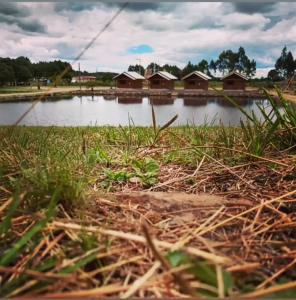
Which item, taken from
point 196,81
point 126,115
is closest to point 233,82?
point 196,81

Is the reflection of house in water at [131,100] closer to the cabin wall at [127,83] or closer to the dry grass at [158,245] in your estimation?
the cabin wall at [127,83]

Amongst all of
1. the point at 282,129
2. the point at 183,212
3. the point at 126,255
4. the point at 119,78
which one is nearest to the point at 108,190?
the point at 183,212

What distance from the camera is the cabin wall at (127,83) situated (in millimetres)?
58844

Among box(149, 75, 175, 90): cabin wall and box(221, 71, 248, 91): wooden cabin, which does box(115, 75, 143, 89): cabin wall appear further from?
box(221, 71, 248, 91): wooden cabin

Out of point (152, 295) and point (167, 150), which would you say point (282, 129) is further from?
point (152, 295)

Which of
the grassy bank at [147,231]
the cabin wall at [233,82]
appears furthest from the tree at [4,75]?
the cabin wall at [233,82]

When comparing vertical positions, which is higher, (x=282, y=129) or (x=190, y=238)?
(x=282, y=129)

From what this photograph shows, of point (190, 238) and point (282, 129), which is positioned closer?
point (190, 238)

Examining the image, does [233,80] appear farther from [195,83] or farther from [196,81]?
[195,83]

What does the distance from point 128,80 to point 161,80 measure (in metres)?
5.87

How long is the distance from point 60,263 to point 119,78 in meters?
61.1

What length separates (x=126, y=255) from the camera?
0.74m

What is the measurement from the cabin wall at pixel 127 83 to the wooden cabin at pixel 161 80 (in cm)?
187

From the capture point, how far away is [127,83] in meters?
61.0
